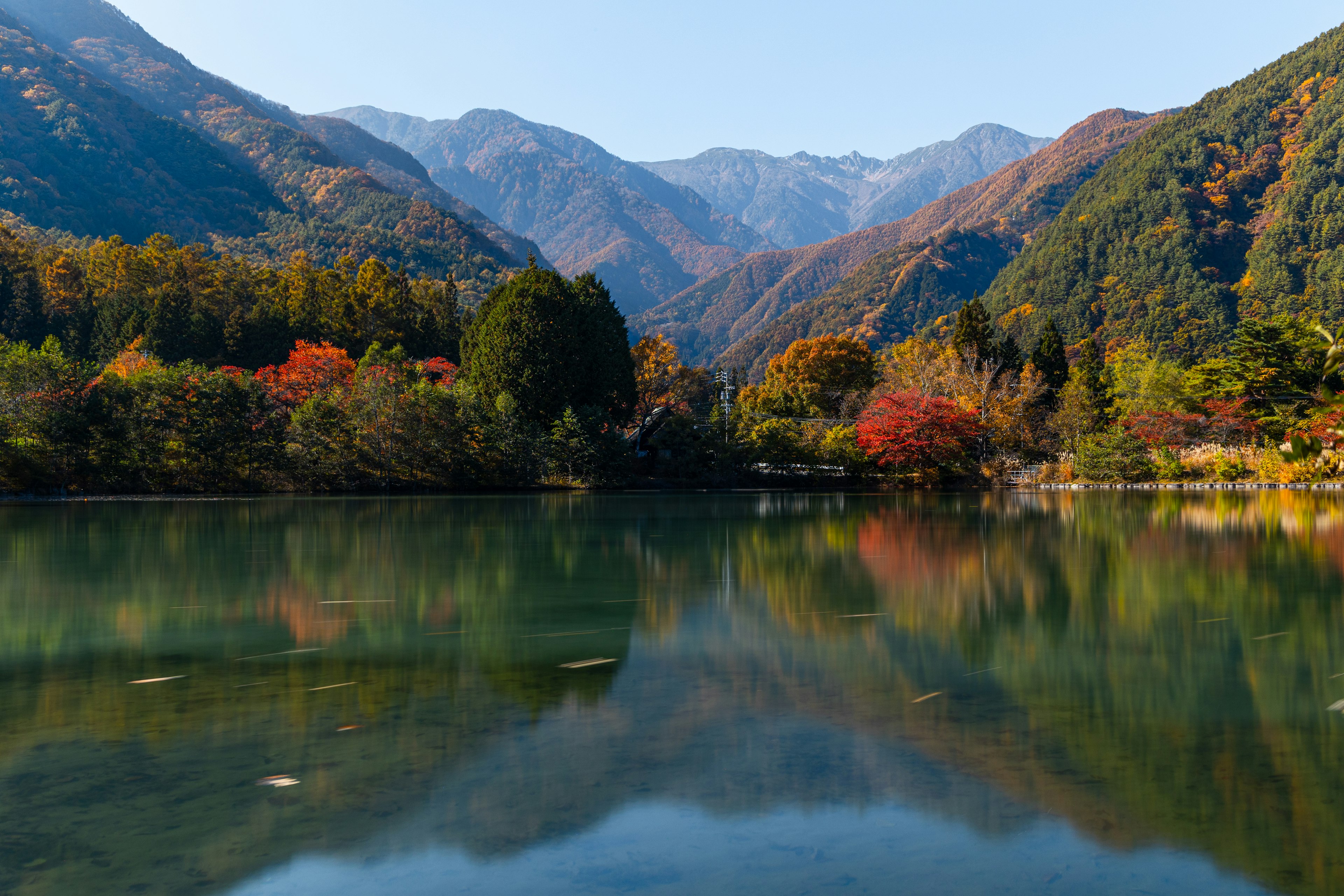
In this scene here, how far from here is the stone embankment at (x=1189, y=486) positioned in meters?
31.5

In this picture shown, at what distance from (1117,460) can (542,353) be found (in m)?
23.2

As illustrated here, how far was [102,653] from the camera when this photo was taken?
6.07 m

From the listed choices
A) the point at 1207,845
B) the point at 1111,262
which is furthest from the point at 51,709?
the point at 1111,262

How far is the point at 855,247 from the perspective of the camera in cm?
17975

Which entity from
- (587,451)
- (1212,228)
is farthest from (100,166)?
(1212,228)

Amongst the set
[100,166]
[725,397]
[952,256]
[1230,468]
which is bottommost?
[1230,468]

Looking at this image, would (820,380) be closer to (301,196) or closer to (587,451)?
(587,451)

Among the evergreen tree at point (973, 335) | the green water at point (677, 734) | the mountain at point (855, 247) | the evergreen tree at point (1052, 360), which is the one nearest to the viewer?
the green water at point (677, 734)

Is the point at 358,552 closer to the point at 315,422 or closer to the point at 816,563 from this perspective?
the point at 816,563

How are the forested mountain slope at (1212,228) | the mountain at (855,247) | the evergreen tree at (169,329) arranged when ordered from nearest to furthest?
the evergreen tree at (169,329), the forested mountain slope at (1212,228), the mountain at (855,247)

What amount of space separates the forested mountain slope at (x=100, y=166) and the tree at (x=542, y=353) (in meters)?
92.7

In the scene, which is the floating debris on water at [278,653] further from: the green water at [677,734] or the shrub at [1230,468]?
the shrub at [1230,468]

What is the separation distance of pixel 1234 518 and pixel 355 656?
1811cm

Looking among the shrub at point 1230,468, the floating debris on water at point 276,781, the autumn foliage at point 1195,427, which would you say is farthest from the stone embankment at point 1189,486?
the floating debris on water at point 276,781
